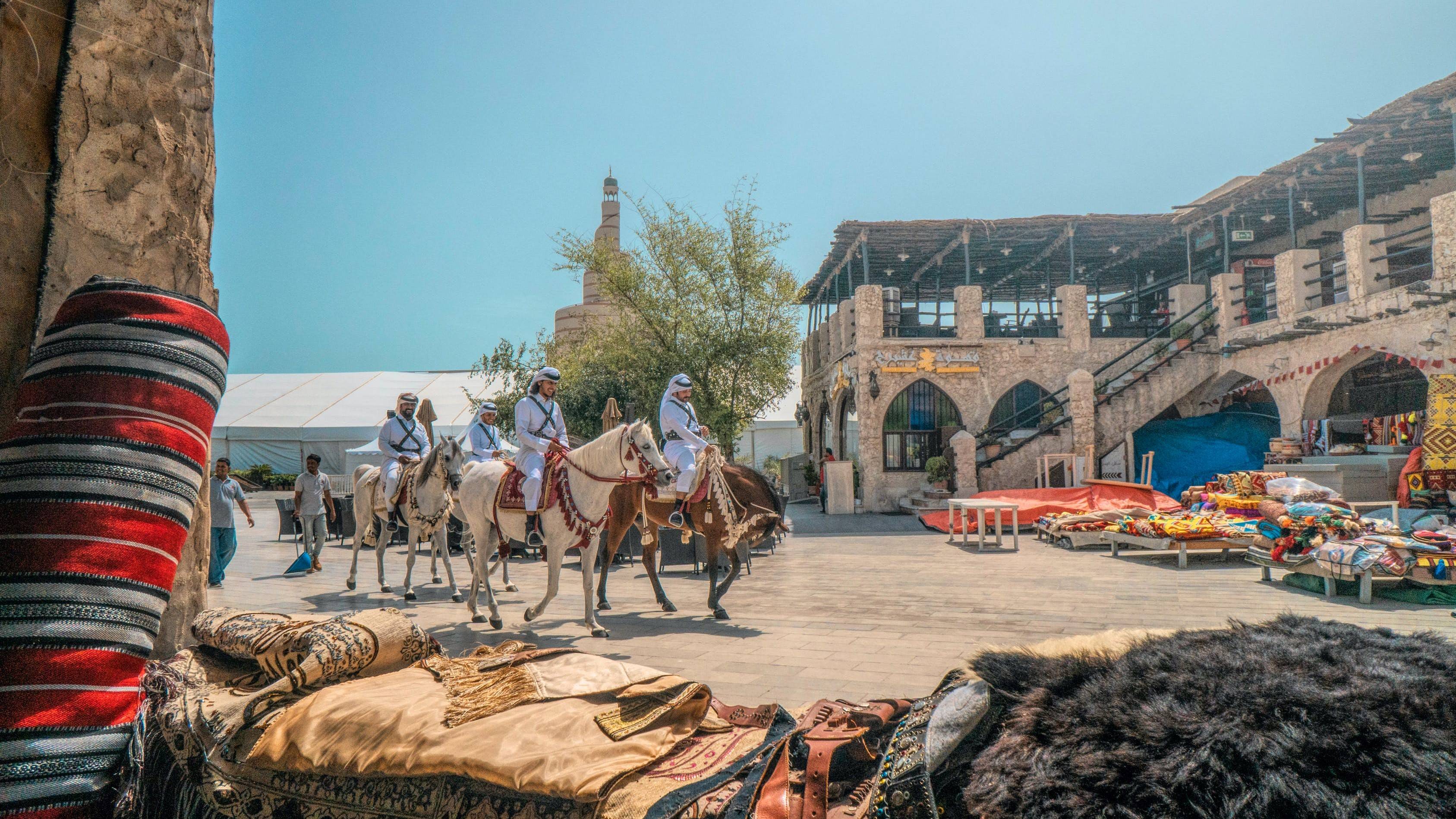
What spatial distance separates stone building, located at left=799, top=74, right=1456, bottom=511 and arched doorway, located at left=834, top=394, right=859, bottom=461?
79mm

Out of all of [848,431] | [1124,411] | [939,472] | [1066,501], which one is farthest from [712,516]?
[848,431]

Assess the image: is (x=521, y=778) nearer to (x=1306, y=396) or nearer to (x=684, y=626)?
(x=684, y=626)

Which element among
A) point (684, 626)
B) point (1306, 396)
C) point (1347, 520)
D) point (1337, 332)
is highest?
point (1337, 332)

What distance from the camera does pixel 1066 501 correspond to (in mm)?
15359

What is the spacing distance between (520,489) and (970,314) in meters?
16.0

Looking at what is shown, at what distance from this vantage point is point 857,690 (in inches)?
180

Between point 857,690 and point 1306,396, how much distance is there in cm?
1610

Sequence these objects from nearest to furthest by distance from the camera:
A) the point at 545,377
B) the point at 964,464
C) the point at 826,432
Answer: the point at 545,377
the point at 964,464
the point at 826,432

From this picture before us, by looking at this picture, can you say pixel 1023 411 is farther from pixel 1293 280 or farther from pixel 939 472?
pixel 1293 280

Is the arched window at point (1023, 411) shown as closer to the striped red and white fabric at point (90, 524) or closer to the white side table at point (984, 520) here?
the white side table at point (984, 520)

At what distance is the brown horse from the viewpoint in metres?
7.83

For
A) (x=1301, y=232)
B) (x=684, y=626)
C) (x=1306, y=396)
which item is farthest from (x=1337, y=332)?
(x=684, y=626)

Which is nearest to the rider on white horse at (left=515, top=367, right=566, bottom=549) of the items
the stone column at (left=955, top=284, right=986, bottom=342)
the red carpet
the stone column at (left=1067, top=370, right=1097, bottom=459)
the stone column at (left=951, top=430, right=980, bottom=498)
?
the red carpet

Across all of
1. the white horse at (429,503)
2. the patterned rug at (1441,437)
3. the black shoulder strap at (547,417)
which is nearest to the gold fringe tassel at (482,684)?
the black shoulder strap at (547,417)
